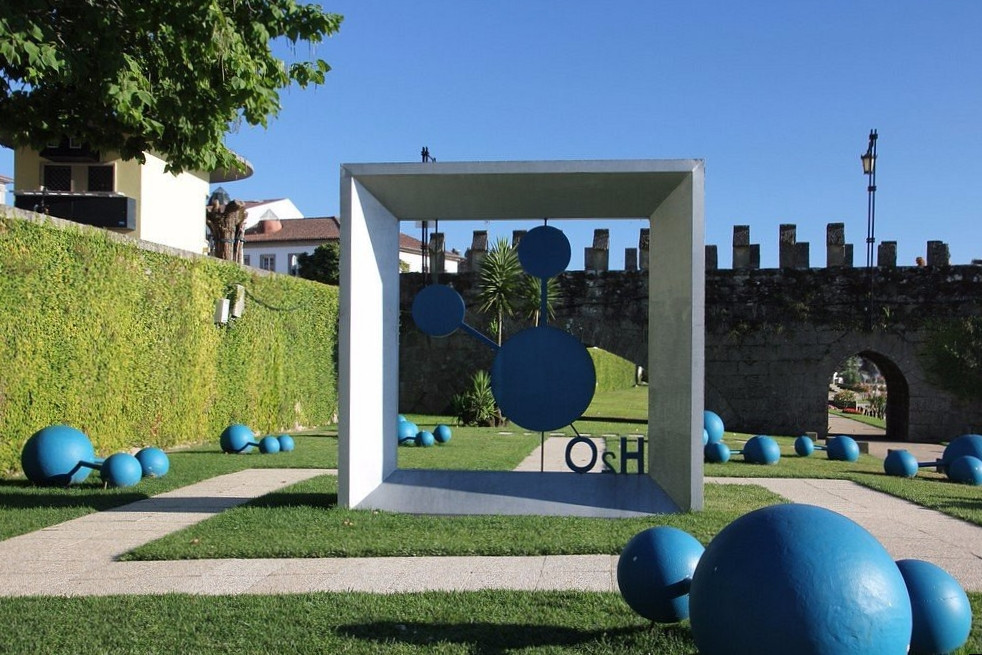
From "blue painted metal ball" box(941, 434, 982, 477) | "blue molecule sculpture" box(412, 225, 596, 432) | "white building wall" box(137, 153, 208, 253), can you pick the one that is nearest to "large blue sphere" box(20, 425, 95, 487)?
"blue molecule sculpture" box(412, 225, 596, 432)

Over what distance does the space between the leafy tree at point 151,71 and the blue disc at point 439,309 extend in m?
2.84

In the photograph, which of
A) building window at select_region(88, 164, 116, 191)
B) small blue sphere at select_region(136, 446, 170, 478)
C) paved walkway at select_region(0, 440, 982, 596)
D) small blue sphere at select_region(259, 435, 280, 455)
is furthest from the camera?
building window at select_region(88, 164, 116, 191)

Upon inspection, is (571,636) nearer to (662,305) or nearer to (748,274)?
(662,305)

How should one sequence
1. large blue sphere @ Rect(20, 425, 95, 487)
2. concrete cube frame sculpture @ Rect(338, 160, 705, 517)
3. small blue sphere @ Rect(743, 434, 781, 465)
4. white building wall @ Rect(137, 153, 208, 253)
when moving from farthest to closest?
white building wall @ Rect(137, 153, 208, 253), small blue sphere @ Rect(743, 434, 781, 465), large blue sphere @ Rect(20, 425, 95, 487), concrete cube frame sculpture @ Rect(338, 160, 705, 517)

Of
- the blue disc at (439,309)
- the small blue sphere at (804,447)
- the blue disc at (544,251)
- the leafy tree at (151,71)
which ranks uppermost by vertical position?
the leafy tree at (151,71)

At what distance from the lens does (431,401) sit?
25469mm

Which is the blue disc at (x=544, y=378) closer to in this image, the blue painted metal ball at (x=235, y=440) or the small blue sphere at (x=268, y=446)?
the small blue sphere at (x=268, y=446)

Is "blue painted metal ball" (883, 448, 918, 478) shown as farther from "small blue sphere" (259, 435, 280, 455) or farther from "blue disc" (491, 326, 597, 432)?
"small blue sphere" (259, 435, 280, 455)

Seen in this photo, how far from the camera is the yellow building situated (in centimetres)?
2733

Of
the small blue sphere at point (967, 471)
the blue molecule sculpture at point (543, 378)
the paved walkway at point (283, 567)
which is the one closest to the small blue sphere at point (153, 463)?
the paved walkway at point (283, 567)

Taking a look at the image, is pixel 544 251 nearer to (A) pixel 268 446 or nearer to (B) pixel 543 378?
(B) pixel 543 378

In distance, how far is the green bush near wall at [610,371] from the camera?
3797 centimetres

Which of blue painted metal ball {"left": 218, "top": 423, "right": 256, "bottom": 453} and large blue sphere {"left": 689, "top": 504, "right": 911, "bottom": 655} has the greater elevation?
large blue sphere {"left": 689, "top": 504, "right": 911, "bottom": 655}

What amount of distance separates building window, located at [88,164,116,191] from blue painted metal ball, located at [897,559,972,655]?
3362 cm
